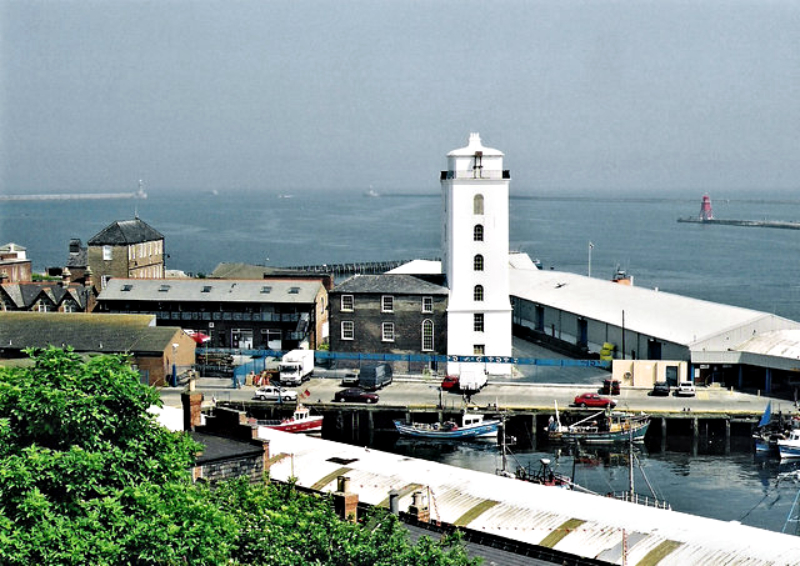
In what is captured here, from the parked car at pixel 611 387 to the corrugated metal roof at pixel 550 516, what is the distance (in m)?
23.2

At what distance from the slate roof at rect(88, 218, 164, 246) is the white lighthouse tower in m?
28.2

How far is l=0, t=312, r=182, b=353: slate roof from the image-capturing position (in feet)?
190

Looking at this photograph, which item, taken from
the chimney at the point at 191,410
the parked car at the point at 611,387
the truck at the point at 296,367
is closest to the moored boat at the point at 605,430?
the parked car at the point at 611,387

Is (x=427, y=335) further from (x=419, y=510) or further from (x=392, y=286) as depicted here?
(x=419, y=510)

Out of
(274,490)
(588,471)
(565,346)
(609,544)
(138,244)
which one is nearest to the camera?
(274,490)

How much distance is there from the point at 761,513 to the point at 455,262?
2531cm

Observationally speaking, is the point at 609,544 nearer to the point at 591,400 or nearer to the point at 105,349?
the point at 591,400

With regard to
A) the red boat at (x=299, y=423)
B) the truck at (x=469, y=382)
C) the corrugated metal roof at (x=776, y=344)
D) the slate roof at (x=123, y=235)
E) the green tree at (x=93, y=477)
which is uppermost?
the slate roof at (x=123, y=235)

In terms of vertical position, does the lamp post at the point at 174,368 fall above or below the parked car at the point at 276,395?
above

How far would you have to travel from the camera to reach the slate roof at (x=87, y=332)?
5806 cm

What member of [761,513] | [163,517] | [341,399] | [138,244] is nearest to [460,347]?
[341,399]

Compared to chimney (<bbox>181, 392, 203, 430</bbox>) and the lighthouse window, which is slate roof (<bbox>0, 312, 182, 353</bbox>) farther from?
chimney (<bbox>181, 392, 203, 430</bbox>)

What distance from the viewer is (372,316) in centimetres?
6091

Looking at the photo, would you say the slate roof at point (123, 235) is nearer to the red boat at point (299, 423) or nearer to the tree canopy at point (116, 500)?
the red boat at point (299, 423)
